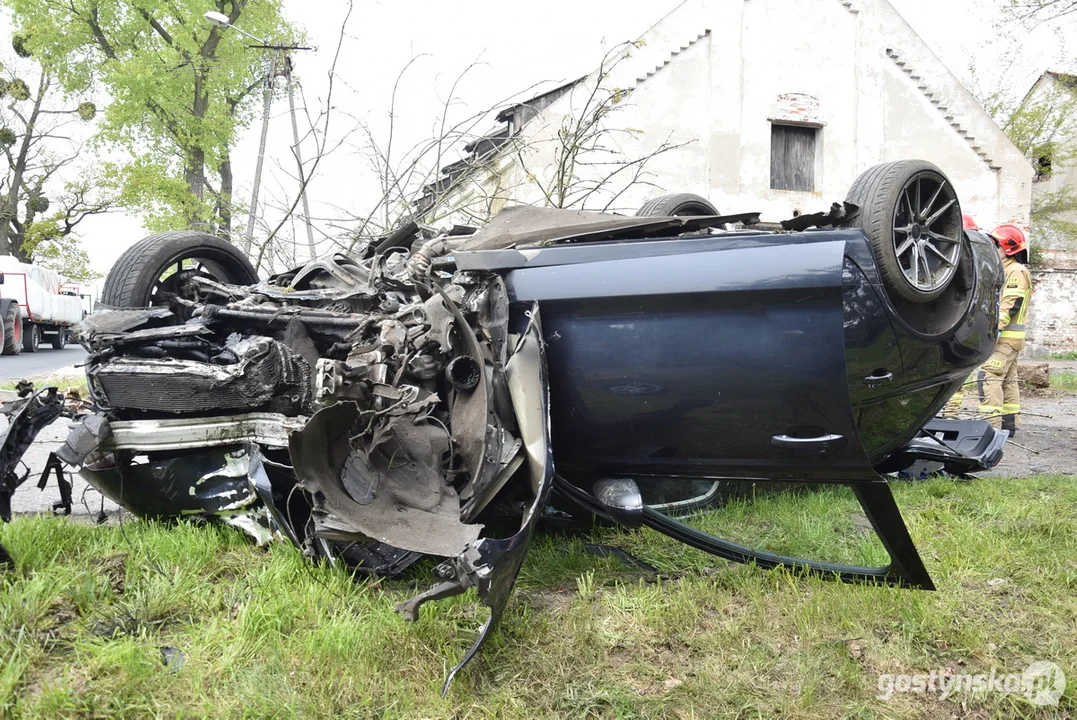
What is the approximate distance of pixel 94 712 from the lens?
1.85 m

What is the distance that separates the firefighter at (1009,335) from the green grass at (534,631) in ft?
10.7

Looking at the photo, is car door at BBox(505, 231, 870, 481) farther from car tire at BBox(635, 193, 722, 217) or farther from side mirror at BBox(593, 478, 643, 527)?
car tire at BBox(635, 193, 722, 217)

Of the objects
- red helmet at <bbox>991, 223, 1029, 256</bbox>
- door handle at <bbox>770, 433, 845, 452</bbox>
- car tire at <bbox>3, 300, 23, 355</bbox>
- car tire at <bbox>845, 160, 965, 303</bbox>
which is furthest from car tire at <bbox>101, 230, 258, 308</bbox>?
car tire at <bbox>3, 300, 23, 355</bbox>

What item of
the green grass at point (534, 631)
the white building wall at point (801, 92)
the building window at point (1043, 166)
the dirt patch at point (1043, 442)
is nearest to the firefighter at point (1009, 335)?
the dirt patch at point (1043, 442)

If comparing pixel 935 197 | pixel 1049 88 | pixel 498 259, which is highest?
pixel 1049 88

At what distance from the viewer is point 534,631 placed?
230cm

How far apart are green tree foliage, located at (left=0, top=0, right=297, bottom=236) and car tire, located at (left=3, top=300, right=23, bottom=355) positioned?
3.66 metres

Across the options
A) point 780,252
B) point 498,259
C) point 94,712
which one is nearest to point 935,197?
point 780,252

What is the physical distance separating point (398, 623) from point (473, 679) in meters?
0.36

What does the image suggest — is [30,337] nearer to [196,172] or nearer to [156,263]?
[196,172]

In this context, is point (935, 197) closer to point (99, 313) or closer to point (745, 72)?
point (99, 313)

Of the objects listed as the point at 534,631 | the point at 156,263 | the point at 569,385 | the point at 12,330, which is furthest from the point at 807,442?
the point at 12,330

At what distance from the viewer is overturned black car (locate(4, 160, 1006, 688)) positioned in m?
2.33

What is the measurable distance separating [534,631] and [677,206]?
→ 9.02 ft
